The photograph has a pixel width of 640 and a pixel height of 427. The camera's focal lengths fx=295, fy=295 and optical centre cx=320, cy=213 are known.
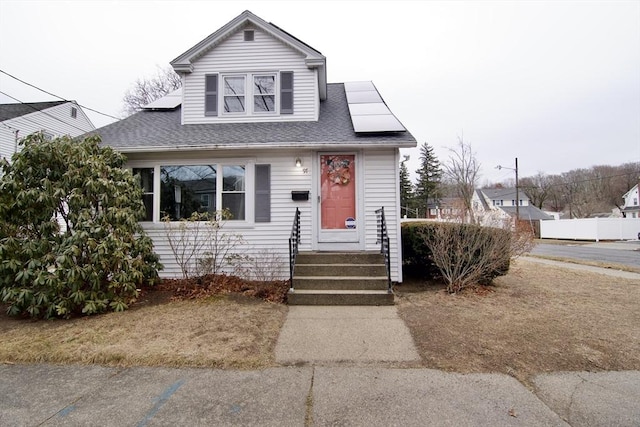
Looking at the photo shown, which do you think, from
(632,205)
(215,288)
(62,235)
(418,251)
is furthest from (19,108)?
(632,205)

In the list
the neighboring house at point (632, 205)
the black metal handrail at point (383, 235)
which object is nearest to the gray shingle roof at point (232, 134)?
the black metal handrail at point (383, 235)

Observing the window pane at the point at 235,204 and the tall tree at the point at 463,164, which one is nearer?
the window pane at the point at 235,204

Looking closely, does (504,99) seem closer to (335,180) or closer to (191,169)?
(335,180)

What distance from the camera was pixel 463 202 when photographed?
673 centimetres

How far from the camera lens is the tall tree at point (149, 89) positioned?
20828 mm

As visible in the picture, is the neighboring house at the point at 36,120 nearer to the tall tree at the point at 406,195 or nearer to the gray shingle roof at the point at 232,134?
the gray shingle roof at the point at 232,134

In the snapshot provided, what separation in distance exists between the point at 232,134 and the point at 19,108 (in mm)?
18524

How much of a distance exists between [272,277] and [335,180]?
8.89 feet

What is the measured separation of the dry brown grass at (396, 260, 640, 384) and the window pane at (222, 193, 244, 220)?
4035 millimetres

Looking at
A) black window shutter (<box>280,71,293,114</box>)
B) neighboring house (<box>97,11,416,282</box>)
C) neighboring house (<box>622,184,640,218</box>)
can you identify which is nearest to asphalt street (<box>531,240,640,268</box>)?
neighboring house (<box>97,11,416,282</box>)

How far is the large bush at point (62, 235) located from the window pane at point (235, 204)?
82.3 inches

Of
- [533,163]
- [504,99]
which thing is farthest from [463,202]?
[533,163]

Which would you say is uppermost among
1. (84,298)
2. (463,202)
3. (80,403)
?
(463,202)

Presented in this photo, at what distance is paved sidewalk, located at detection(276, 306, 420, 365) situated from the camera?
3430 mm
